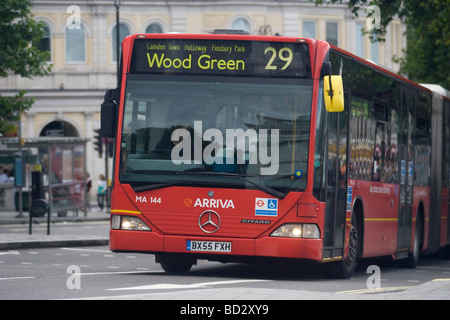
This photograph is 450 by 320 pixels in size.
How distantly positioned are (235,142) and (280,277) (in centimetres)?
238

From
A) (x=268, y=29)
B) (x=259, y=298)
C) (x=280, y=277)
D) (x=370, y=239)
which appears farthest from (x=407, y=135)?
(x=268, y=29)

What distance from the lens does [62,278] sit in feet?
48.9

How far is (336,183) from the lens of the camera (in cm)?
1518

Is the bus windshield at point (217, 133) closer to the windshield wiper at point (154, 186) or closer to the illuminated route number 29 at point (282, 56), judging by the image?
the windshield wiper at point (154, 186)

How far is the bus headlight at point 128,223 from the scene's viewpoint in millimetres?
14570

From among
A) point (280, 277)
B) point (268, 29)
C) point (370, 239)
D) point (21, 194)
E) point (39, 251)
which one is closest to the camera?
point (280, 277)

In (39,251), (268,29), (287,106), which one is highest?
(268,29)

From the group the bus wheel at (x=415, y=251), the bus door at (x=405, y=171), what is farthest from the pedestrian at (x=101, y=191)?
the bus door at (x=405, y=171)

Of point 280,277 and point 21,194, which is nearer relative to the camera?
point 280,277

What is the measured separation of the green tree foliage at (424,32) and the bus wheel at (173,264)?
924 cm

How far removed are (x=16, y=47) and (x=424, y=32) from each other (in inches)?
483

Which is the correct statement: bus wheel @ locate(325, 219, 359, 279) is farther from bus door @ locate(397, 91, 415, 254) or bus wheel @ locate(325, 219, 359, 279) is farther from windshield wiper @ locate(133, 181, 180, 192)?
bus door @ locate(397, 91, 415, 254)
